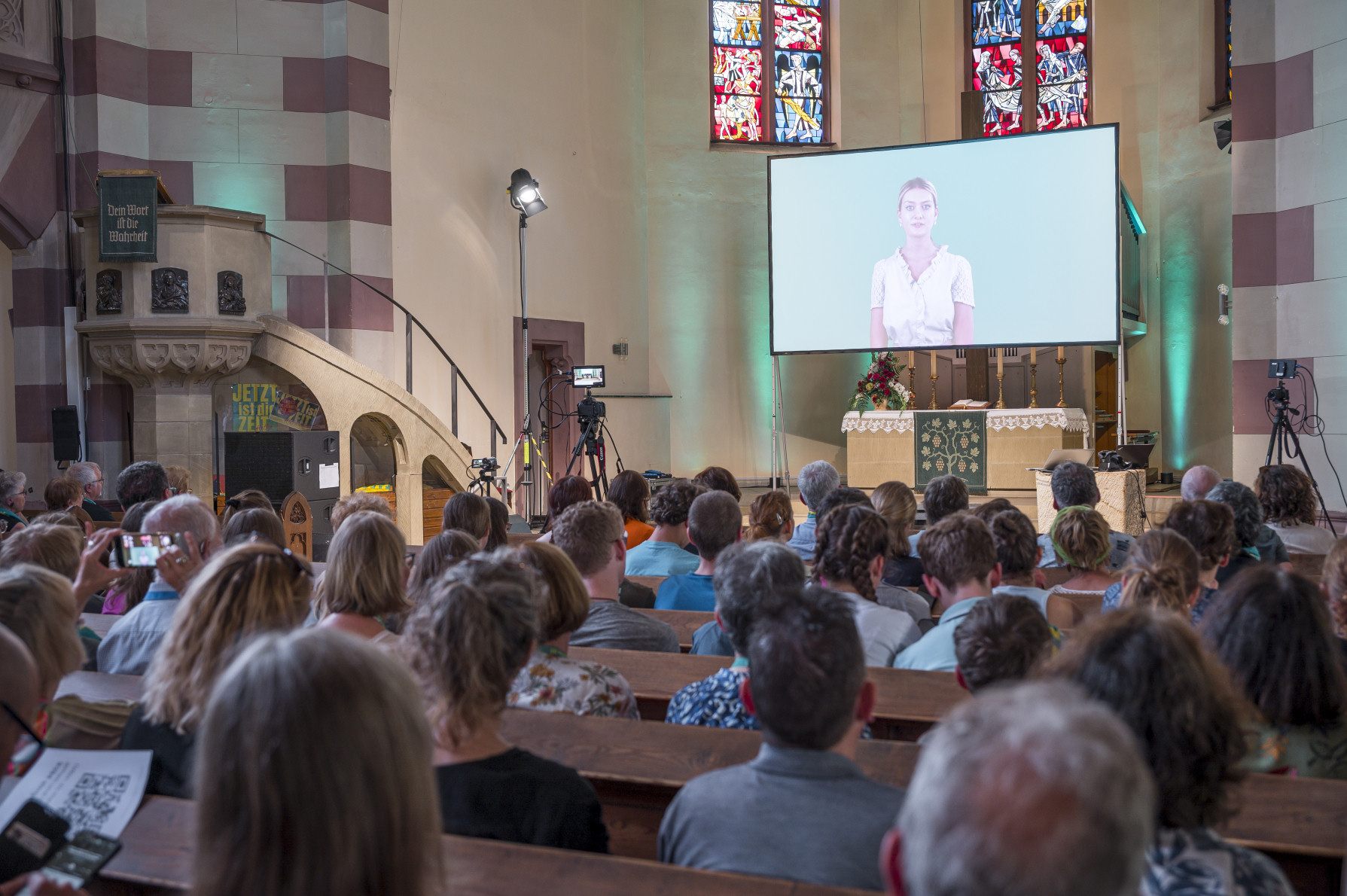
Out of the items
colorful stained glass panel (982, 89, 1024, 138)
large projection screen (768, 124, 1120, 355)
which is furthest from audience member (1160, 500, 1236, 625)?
colorful stained glass panel (982, 89, 1024, 138)

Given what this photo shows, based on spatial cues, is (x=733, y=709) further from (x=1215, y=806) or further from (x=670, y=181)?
(x=670, y=181)

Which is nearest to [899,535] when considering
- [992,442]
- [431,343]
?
[431,343]

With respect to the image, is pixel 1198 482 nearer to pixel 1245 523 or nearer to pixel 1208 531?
pixel 1245 523

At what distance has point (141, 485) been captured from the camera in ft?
16.4

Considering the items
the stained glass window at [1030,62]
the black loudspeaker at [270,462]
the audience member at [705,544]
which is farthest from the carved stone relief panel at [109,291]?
the stained glass window at [1030,62]

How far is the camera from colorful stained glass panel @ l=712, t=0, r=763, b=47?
1193cm

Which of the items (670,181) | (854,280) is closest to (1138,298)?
(854,280)

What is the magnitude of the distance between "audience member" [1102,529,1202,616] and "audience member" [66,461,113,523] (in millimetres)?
5063

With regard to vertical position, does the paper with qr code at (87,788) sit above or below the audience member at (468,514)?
below

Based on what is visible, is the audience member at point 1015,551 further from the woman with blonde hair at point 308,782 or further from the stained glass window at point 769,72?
the stained glass window at point 769,72

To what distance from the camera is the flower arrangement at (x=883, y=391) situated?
1077cm

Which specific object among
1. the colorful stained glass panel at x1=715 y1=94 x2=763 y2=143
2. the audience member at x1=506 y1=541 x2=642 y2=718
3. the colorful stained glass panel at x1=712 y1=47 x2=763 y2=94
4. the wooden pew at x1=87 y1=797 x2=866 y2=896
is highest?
the colorful stained glass panel at x1=712 y1=47 x2=763 y2=94

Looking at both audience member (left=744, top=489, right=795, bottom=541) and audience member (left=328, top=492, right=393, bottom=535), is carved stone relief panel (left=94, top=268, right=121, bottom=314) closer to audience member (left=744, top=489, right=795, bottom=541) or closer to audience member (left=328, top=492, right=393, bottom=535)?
audience member (left=328, top=492, right=393, bottom=535)

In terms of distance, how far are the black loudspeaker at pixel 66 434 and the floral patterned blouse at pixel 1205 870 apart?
25.5 feet
